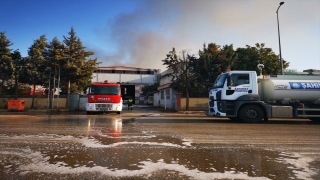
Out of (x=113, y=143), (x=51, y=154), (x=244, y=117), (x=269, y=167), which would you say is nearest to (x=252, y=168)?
(x=269, y=167)

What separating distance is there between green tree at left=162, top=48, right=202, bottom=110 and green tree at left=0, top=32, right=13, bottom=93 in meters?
17.0

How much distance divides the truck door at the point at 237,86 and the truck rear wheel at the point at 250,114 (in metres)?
0.82

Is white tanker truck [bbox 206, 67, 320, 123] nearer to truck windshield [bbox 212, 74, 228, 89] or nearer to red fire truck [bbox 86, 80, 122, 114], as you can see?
truck windshield [bbox 212, 74, 228, 89]

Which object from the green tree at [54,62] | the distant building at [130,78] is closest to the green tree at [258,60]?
the green tree at [54,62]

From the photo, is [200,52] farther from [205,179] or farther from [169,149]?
[205,179]

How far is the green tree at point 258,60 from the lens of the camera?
26203mm

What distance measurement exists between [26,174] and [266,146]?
574 cm

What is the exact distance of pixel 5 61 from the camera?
25281mm

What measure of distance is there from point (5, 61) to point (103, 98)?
585 inches

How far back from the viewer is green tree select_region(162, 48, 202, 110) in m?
24.5

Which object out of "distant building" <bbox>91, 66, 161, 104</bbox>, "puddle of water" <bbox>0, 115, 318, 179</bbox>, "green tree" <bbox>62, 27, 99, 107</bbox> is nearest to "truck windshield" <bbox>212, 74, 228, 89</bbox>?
"puddle of water" <bbox>0, 115, 318, 179</bbox>

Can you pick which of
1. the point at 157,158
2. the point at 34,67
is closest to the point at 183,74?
the point at 34,67

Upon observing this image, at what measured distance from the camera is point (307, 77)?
13.6 metres

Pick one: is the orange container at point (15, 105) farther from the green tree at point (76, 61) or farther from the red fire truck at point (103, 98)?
the red fire truck at point (103, 98)
